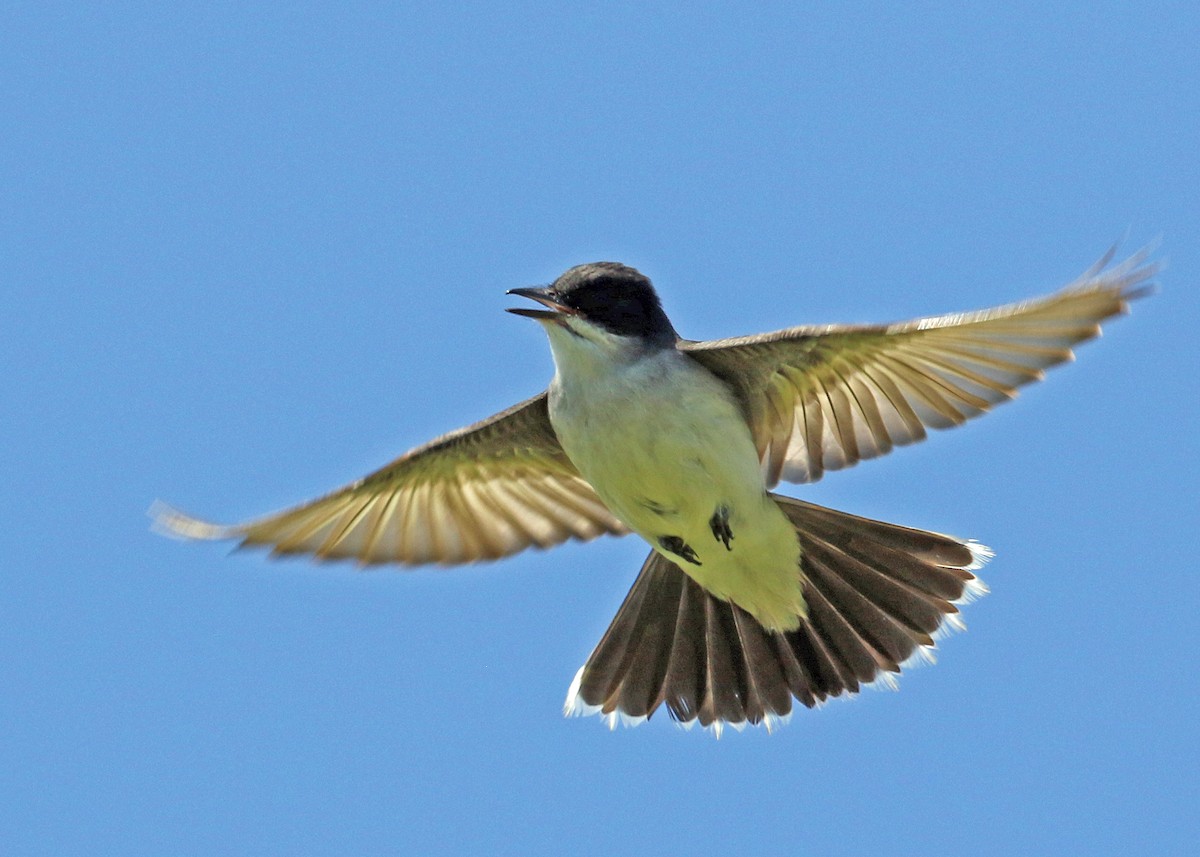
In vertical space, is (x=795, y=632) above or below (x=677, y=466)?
below

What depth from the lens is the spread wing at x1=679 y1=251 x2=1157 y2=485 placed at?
26.3 feet

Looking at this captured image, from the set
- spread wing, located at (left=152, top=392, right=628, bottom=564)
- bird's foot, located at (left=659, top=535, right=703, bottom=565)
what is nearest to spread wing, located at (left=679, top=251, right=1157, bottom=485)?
bird's foot, located at (left=659, top=535, right=703, bottom=565)

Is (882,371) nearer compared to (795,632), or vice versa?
(882,371)

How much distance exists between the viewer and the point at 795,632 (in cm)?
1079

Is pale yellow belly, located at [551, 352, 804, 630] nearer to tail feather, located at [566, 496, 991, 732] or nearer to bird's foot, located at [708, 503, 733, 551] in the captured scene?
bird's foot, located at [708, 503, 733, 551]

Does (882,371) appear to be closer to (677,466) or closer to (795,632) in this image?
(677,466)

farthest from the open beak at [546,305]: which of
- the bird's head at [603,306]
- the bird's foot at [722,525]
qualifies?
the bird's foot at [722,525]

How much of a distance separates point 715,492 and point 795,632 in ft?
5.87

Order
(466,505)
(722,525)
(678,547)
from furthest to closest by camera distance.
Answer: (466,505) → (678,547) → (722,525)

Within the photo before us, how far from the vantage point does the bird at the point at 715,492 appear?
909 cm


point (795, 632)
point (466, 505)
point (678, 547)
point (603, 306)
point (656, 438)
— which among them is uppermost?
point (603, 306)

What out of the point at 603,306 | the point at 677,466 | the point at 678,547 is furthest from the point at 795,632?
the point at 603,306

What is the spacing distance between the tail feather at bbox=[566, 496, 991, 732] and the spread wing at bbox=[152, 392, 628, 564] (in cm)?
76

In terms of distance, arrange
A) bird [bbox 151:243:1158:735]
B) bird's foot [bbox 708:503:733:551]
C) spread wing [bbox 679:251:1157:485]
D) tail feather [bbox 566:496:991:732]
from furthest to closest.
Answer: tail feather [bbox 566:496:991:732] → bird's foot [bbox 708:503:733:551] → bird [bbox 151:243:1158:735] → spread wing [bbox 679:251:1157:485]
